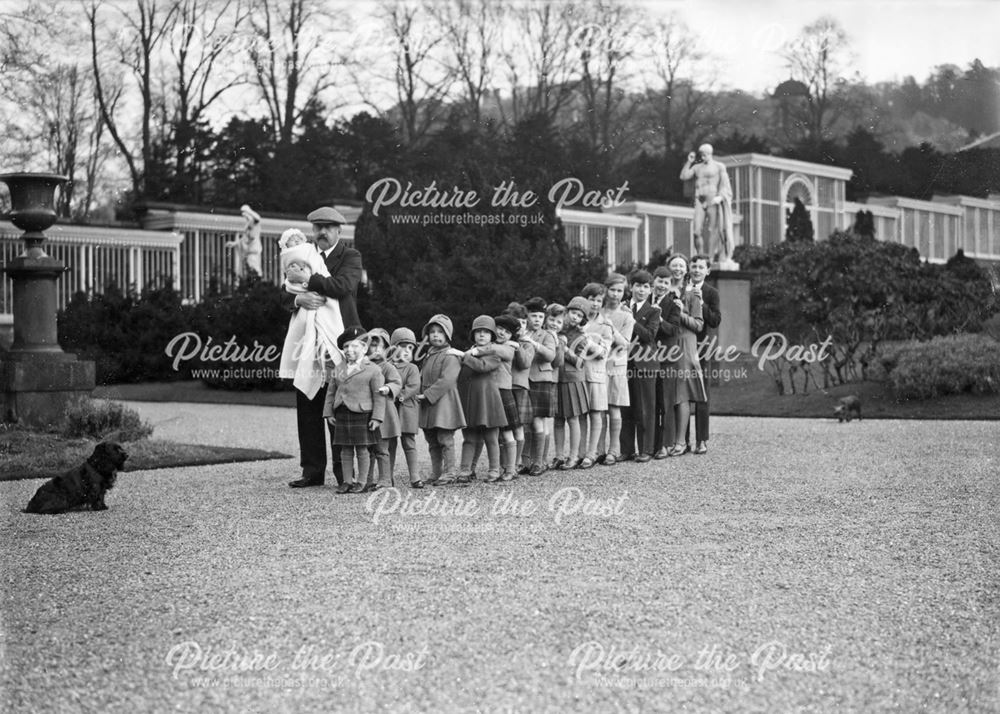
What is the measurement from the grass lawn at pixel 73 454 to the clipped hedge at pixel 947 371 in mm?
8467

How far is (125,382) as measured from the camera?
2486 centimetres

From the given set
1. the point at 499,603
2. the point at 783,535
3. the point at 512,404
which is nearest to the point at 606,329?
the point at 512,404

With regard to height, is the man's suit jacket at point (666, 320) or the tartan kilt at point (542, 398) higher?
the man's suit jacket at point (666, 320)

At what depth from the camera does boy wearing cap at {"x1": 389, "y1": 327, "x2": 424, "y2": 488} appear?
8.54 m

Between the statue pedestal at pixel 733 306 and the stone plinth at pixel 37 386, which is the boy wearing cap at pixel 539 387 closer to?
the stone plinth at pixel 37 386

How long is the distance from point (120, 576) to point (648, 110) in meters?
20.8

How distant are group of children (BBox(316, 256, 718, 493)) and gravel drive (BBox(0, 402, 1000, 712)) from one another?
1.80 feet

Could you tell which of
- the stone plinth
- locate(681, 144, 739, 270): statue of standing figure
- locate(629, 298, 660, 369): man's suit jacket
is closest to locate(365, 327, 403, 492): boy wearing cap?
locate(629, 298, 660, 369): man's suit jacket

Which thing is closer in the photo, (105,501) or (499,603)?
(499,603)

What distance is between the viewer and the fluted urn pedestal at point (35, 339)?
38.4 feet

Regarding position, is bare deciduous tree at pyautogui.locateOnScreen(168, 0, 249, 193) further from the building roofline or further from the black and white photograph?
the building roofline

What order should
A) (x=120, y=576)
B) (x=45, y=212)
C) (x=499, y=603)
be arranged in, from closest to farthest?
(x=499, y=603)
(x=120, y=576)
(x=45, y=212)

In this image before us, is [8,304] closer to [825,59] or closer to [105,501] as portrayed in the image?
[825,59]

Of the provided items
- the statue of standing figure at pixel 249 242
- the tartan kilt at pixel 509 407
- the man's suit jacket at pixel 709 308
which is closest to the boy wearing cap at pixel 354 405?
the tartan kilt at pixel 509 407
